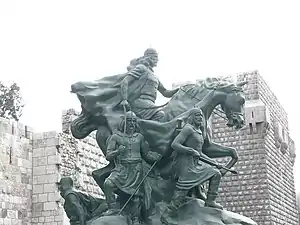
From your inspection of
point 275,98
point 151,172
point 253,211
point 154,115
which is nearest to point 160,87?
point 154,115

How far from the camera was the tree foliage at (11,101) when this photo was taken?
2948 cm

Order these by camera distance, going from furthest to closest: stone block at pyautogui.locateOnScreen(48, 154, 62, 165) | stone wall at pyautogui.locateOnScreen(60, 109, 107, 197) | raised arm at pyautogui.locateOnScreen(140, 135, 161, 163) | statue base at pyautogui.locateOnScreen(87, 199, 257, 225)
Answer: stone wall at pyautogui.locateOnScreen(60, 109, 107, 197), stone block at pyautogui.locateOnScreen(48, 154, 62, 165), raised arm at pyautogui.locateOnScreen(140, 135, 161, 163), statue base at pyautogui.locateOnScreen(87, 199, 257, 225)

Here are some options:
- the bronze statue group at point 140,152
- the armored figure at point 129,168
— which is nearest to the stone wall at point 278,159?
the bronze statue group at point 140,152

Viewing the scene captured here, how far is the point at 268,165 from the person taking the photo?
25.8 m

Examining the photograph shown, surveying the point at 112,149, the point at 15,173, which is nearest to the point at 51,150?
the point at 15,173

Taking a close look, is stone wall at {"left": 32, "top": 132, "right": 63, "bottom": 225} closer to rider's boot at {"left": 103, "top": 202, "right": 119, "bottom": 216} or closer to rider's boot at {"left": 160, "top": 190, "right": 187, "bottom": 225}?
rider's boot at {"left": 103, "top": 202, "right": 119, "bottom": 216}

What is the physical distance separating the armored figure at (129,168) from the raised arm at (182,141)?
0.44 m

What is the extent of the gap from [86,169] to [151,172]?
12.3m

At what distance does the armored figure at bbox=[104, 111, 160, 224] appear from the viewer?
7.96 metres

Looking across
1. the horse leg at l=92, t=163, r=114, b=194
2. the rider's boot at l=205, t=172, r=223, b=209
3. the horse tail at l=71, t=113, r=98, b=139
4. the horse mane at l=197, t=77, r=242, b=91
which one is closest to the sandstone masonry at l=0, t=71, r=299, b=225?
the horse tail at l=71, t=113, r=98, b=139

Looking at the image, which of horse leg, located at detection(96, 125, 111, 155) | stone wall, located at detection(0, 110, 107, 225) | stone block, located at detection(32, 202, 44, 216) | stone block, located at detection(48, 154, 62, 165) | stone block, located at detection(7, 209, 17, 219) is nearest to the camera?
horse leg, located at detection(96, 125, 111, 155)

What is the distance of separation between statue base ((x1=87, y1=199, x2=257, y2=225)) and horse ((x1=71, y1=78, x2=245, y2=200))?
0.65 m

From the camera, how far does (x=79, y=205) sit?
27.6 feet

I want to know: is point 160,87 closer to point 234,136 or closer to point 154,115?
point 154,115
